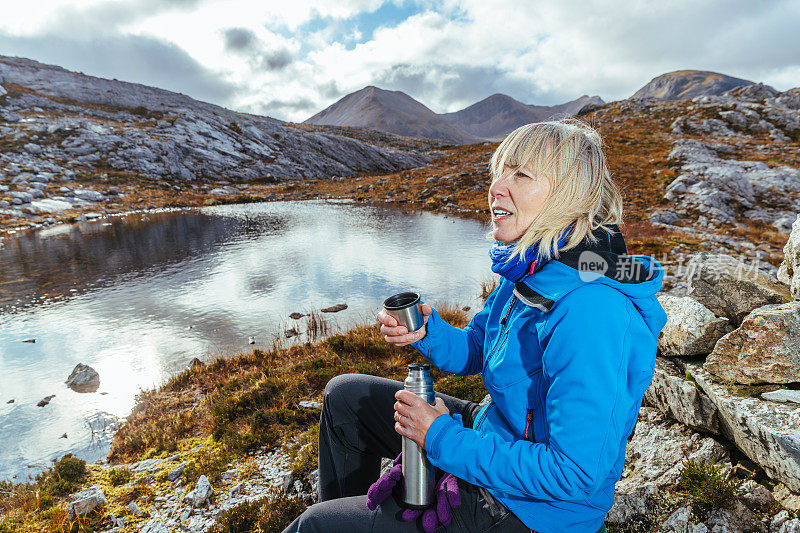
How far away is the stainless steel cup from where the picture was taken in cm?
317

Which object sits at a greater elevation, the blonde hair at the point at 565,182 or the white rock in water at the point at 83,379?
the blonde hair at the point at 565,182

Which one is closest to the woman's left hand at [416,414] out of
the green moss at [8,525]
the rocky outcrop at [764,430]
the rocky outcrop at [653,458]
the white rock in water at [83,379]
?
the rocky outcrop at [653,458]

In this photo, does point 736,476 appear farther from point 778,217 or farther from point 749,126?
point 749,126

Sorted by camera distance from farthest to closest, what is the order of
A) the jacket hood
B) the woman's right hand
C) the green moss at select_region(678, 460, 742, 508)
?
the woman's right hand < the green moss at select_region(678, 460, 742, 508) < the jacket hood

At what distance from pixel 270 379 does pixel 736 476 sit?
6.75 metres

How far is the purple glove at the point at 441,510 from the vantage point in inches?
93.1

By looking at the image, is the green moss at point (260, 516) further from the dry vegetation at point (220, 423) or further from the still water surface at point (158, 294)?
the still water surface at point (158, 294)

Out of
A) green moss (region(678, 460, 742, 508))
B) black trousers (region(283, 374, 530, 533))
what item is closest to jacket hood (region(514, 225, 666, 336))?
black trousers (region(283, 374, 530, 533))

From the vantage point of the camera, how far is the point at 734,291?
16.6 feet

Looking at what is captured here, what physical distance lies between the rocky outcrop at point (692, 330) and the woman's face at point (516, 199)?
11.7 ft

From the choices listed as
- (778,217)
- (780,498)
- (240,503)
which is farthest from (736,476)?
(778,217)

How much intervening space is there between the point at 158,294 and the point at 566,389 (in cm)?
1622

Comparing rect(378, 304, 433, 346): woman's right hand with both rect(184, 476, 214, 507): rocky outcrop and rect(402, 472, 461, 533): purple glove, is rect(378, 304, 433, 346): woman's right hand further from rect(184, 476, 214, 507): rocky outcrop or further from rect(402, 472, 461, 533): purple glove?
rect(184, 476, 214, 507): rocky outcrop

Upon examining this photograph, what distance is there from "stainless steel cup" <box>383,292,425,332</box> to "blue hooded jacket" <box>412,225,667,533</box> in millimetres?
817
